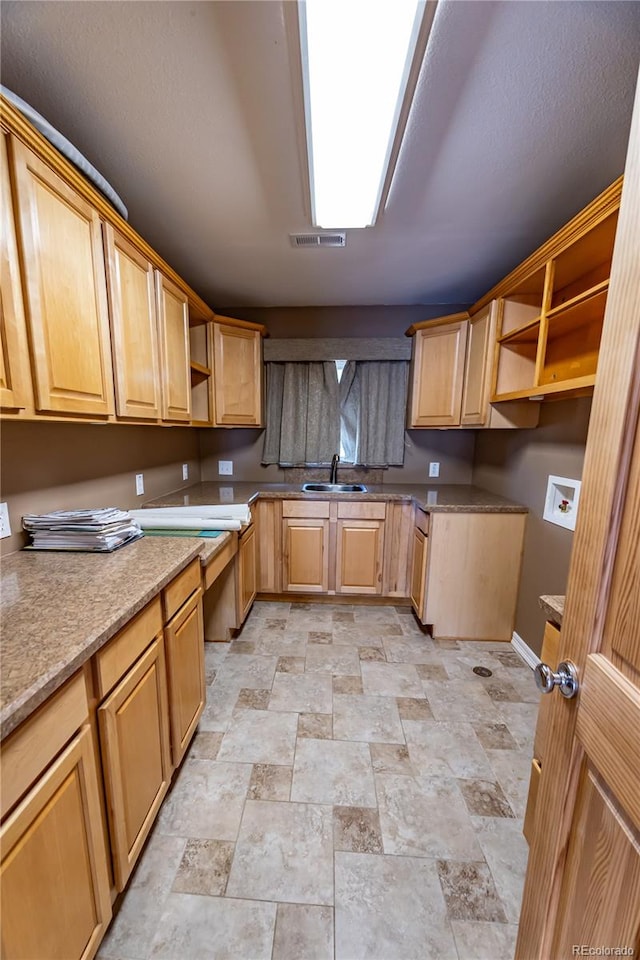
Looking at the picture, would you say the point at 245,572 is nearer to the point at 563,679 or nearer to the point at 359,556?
the point at 359,556

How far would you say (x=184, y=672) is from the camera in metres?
1.32

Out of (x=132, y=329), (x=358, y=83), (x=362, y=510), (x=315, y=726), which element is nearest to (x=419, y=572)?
(x=362, y=510)

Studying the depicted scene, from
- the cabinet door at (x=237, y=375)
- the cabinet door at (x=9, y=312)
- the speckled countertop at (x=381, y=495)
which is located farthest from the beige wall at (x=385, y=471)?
the cabinet door at (x=9, y=312)

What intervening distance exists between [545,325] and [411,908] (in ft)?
7.48

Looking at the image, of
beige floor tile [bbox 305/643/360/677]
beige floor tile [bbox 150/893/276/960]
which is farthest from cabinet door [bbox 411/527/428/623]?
beige floor tile [bbox 150/893/276/960]

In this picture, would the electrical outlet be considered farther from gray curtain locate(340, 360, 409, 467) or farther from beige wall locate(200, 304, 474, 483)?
gray curtain locate(340, 360, 409, 467)

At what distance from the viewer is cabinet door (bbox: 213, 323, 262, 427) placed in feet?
8.18

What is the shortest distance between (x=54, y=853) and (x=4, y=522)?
96 centimetres

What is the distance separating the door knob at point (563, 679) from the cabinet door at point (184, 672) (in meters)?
1.09

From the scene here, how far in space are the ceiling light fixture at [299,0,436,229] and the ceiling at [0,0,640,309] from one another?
5 cm

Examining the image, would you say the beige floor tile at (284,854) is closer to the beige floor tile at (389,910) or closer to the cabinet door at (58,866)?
the beige floor tile at (389,910)

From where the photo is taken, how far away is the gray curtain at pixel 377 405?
285cm

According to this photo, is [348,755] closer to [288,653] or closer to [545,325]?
[288,653]

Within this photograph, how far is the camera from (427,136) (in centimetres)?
119
